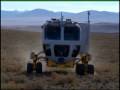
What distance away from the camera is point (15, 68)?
1258 inches

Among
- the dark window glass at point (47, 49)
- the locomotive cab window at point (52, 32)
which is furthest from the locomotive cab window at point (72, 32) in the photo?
the dark window glass at point (47, 49)

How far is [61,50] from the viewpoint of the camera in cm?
3072

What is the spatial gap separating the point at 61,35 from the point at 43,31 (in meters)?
0.99

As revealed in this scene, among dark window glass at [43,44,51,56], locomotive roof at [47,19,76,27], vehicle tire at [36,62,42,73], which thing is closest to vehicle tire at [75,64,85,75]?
dark window glass at [43,44,51,56]

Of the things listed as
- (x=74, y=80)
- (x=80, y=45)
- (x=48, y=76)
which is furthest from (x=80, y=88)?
(x=80, y=45)

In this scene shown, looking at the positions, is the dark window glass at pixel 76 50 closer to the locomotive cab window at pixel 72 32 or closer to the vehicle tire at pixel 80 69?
the locomotive cab window at pixel 72 32

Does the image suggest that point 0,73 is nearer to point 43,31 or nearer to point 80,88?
point 43,31

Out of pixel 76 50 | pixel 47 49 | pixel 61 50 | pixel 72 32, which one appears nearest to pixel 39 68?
pixel 47 49

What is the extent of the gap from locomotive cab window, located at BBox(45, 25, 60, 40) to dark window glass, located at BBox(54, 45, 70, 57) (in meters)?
0.47

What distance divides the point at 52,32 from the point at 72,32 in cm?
101

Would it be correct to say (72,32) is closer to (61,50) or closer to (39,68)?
(61,50)

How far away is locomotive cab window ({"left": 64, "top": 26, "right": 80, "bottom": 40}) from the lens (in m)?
30.6

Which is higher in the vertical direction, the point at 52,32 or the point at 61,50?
the point at 52,32

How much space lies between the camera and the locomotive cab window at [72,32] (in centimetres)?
3056
